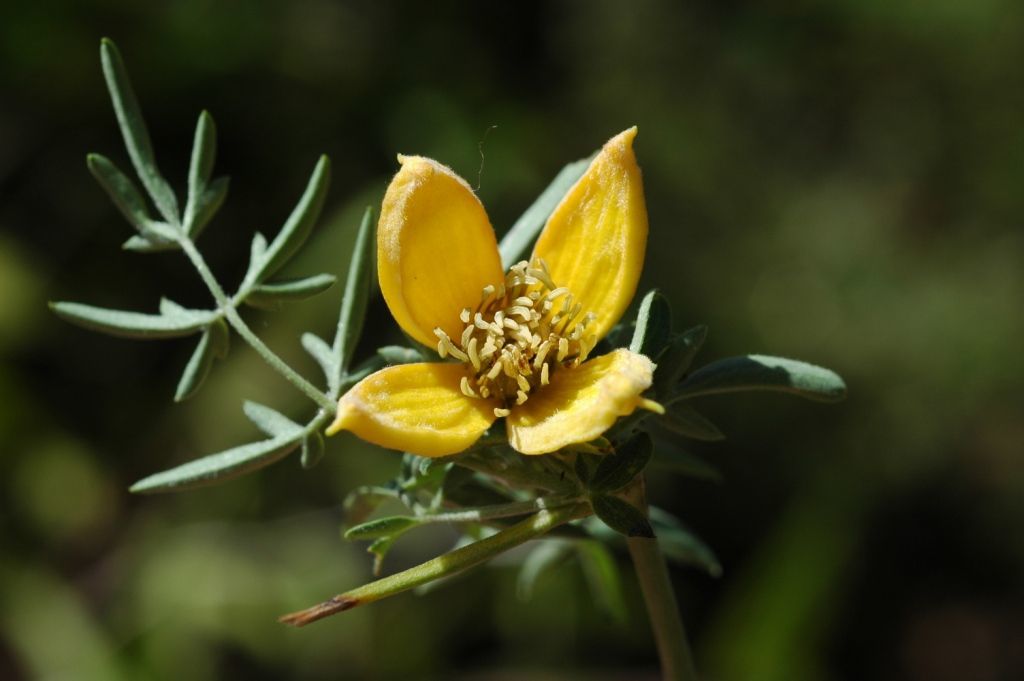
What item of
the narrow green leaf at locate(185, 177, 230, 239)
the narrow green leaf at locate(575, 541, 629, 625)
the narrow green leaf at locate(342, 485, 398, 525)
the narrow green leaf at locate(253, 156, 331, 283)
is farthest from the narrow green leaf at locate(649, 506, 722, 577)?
the narrow green leaf at locate(185, 177, 230, 239)

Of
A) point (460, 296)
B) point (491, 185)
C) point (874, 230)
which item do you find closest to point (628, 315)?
point (460, 296)

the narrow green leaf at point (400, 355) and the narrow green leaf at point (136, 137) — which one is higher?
the narrow green leaf at point (136, 137)

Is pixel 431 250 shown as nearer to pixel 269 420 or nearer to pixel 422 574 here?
pixel 269 420

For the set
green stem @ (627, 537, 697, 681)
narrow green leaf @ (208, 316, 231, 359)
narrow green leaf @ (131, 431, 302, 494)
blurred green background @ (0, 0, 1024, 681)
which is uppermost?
narrow green leaf @ (208, 316, 231, 359)

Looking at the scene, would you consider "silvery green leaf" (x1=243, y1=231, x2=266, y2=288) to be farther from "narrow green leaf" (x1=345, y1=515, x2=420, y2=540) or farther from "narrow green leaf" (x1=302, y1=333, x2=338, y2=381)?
"narrow green leaf" (x1=345, y1=515, x2=420, y2=540)

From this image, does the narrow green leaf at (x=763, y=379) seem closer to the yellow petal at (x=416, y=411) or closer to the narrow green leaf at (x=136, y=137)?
the yellow petal at (x=416, y=411)

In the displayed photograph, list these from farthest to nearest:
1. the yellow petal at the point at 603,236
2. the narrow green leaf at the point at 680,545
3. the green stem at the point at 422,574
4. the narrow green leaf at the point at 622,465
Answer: the narrow green leaf at the point at 680,545 < the yellow petal at the point at 603,236 < the narrow green leaf at the point at 622,465 < the green stem at the point at 422,574

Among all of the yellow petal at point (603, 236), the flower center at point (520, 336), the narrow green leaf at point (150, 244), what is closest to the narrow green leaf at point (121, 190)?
the narrow green leaf at point (150, 244)
